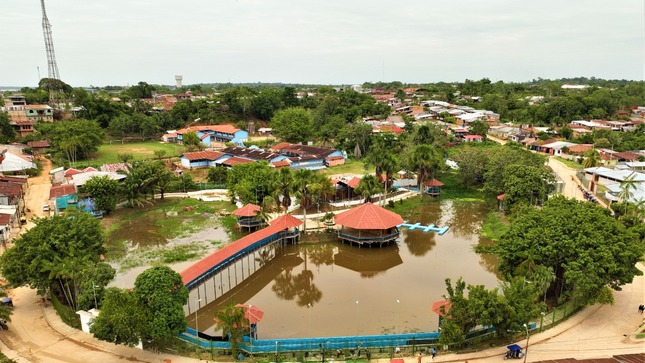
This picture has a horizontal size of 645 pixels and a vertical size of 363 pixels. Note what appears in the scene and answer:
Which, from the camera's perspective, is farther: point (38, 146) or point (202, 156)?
point (38, 146)

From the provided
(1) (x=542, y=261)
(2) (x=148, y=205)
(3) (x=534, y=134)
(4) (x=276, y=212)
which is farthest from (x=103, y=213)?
(3) (x=534, y=134)

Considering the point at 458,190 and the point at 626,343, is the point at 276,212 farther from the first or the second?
the point at 626,343

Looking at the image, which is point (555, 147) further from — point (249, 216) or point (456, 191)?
point (249, 216)

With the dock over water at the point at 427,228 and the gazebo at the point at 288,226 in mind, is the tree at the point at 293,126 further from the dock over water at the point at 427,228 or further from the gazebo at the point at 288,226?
the gazebo at the point at 288,226

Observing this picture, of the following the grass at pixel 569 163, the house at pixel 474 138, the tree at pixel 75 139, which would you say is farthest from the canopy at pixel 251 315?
the house at pixel 474 138

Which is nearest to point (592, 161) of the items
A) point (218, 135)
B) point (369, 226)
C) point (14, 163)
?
point (369, 226)

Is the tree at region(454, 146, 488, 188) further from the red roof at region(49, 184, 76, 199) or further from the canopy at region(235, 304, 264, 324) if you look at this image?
the red roof at region(49, 184, 76, 199)
